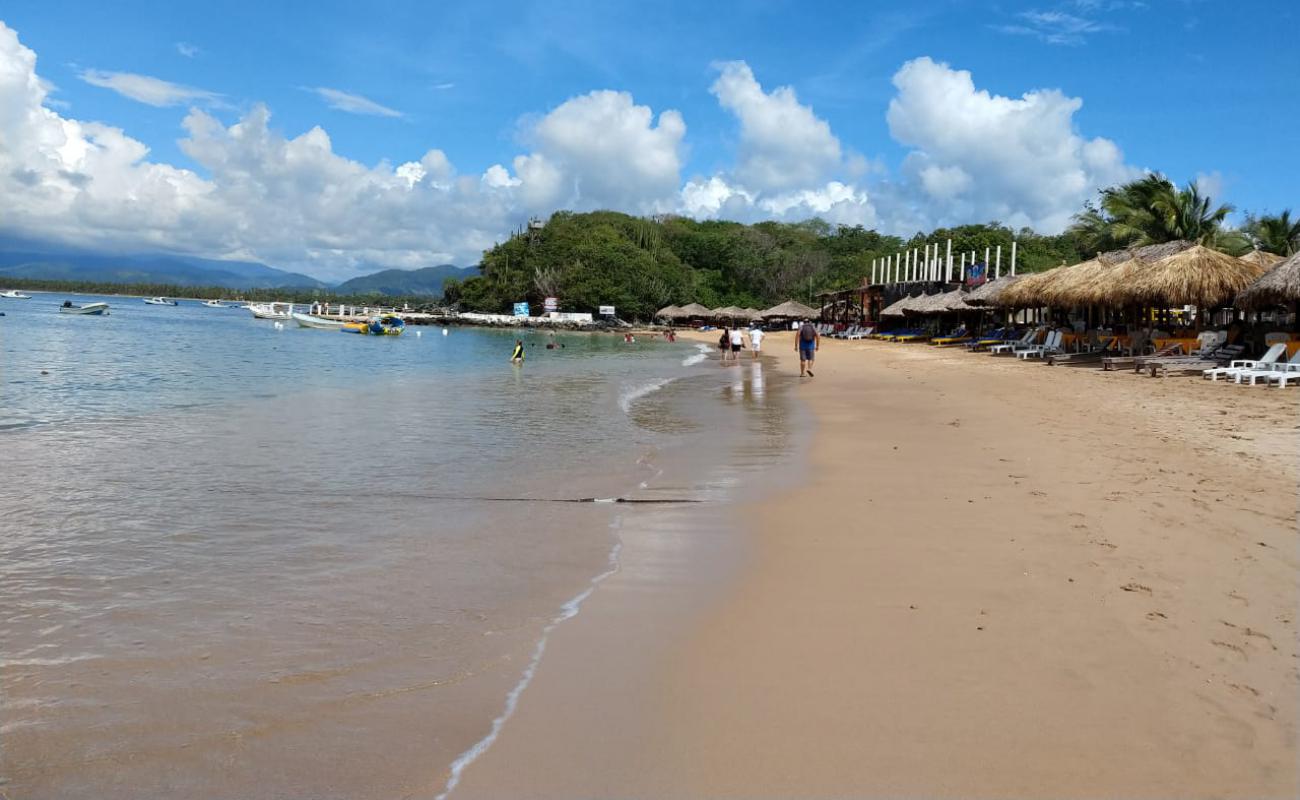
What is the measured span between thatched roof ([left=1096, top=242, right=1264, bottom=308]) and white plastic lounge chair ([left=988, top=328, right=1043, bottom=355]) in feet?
22.7

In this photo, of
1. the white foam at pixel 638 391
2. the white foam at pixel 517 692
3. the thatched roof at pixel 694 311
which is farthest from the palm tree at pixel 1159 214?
the thatched roof at pixel 694 311

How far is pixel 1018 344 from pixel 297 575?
88.2 ft

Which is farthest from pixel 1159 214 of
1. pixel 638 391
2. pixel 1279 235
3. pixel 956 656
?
pixel 956 656

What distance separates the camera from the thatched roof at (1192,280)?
18.2 metres

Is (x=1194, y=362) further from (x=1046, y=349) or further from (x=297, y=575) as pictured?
(x=297, y=575)

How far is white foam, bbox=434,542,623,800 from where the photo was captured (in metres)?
2.75

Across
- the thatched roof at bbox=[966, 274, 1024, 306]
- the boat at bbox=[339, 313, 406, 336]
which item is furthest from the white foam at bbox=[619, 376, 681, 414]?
the boat at bbox=[339, 313, 406, 336]

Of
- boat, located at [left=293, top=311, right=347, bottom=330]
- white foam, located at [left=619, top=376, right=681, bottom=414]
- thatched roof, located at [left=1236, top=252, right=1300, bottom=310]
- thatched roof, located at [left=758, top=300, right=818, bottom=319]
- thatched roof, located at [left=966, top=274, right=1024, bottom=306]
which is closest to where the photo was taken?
thatched roof, located at [left=1236, top=252, right=1300, bottom=310]

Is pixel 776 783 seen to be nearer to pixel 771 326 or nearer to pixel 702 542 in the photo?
pixel 702 542

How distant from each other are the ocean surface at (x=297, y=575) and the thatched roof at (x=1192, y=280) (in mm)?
11753

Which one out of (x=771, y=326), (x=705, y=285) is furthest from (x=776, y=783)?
(x=705, y=285)

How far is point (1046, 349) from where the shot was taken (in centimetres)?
2497

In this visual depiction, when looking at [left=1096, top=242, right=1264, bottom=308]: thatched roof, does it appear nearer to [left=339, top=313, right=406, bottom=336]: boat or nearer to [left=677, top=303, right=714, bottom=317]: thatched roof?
[left=339, top=313, right=406, bottom=336]: boat

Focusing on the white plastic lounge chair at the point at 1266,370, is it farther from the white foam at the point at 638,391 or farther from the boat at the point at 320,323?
the boat at the point at 320,323
